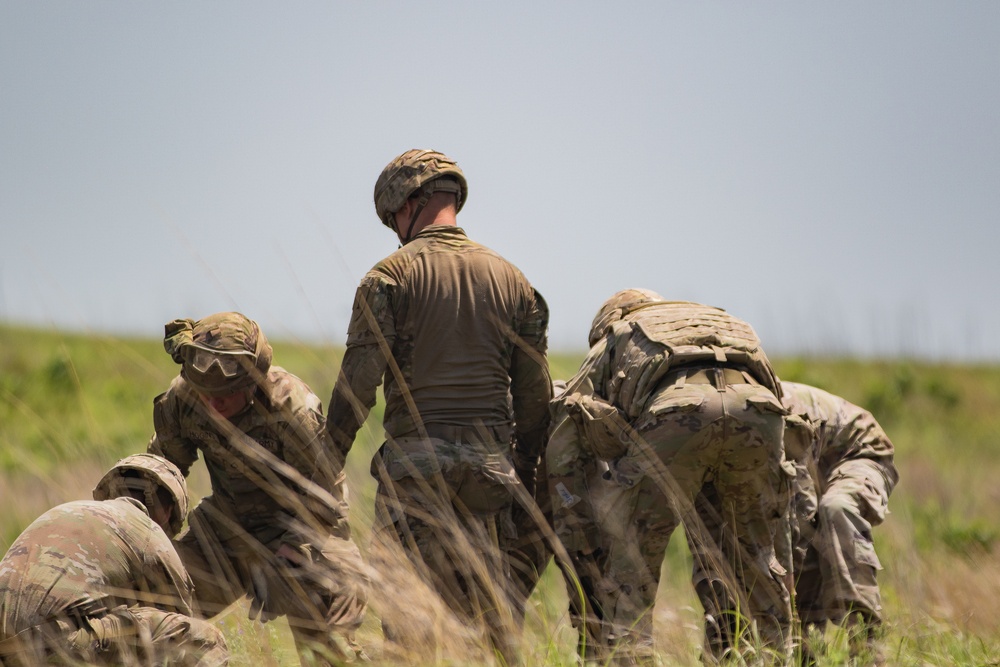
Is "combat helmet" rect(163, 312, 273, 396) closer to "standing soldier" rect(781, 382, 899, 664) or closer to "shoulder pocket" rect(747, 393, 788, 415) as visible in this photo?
"shoulder pocket" rect(747, 393, 788, 415)

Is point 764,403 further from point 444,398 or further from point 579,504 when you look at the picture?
point 444,398

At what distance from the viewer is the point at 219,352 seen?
4.75 m

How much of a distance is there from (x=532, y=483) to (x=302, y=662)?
1286 mm

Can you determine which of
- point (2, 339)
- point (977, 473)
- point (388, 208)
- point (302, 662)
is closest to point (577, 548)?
point (302, 662)

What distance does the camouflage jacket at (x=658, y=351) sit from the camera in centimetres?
438

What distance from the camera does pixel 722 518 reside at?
4.58 meters

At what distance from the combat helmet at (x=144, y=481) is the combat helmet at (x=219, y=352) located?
1.30ft

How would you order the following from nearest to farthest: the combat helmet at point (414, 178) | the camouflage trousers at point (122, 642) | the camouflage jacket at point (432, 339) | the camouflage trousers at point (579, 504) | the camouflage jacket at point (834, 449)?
the camouflage trousers at point (122, 642) → the camouflage jacket at point (432, 339) → the camouflage trousers at point (579, 504) → the combat helmet at point (414, 178) → the camouflage jacket at point (834, 449)

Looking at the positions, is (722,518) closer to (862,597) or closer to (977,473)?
(862,597)

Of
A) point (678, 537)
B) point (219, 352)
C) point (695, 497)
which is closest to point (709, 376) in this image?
point (695, 497)

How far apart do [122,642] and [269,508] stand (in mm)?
1241

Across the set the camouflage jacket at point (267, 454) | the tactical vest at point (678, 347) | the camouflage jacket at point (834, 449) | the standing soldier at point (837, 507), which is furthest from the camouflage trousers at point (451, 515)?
the camouflage jacket at point (834, 449)

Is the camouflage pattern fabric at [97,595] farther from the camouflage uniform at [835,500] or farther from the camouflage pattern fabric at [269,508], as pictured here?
the camouflage uniform at [835,500]

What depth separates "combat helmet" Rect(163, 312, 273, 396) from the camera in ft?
15.6
